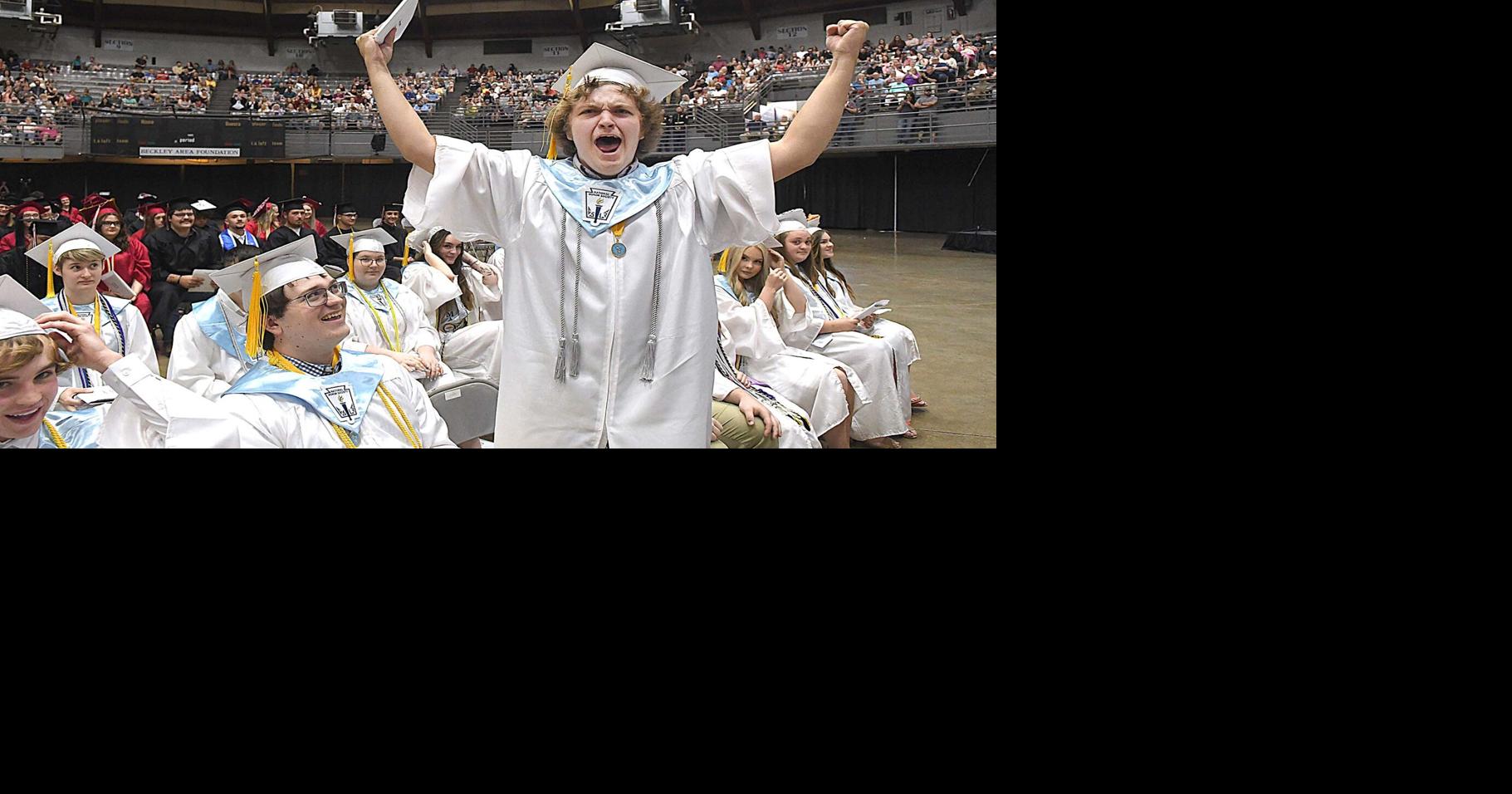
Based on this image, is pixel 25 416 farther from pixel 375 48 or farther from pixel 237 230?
pixel 237 230

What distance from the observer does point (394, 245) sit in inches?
251

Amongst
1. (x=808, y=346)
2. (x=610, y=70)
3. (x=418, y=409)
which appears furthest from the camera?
(x=808, y=346)

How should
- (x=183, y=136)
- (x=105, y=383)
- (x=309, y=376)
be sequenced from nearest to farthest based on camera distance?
(x=105, y=383) < (x=309, y=376) < (x=183, y=136)

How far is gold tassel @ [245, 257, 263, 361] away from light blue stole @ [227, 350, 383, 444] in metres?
Answer: 0.03

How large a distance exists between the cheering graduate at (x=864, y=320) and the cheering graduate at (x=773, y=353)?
48 centimetres

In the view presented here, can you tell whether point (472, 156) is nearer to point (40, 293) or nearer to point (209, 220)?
point (40, 293)

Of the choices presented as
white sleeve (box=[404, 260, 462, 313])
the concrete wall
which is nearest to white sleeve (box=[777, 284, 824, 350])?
white sleeve (box=[404, 260, 462, 313])

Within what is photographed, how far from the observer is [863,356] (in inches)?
201

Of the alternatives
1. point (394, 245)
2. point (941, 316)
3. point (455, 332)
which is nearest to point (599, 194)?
point (455, 332)

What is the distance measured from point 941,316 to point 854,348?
3.26 meters

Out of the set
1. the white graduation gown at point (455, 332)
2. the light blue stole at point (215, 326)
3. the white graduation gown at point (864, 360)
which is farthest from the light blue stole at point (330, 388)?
the white graduation gown at point (864, 360)

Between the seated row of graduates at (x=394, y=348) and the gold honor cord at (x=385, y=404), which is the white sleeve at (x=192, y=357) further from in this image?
the gold honor cord at (x=385, y=404)

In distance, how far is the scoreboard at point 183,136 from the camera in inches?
468

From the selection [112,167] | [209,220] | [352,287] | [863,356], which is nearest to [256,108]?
[112,167]
